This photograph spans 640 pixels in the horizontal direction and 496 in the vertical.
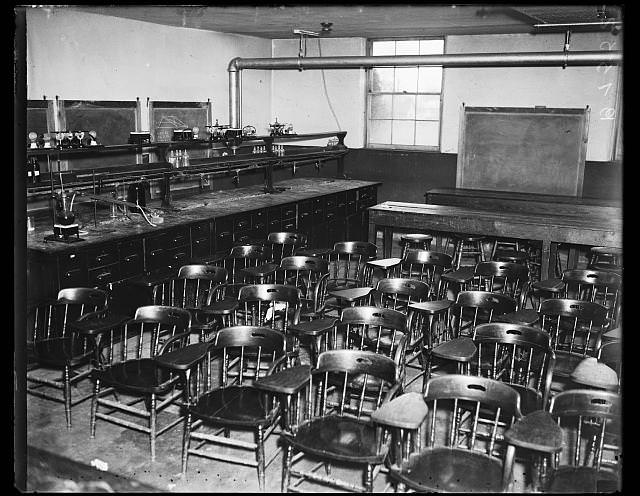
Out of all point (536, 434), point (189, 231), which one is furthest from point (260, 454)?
point (189, 231)

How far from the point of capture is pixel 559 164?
30.8 feet

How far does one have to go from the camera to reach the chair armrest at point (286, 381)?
3275 mm

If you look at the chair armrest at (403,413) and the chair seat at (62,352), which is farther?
the chair seat at (62,352)

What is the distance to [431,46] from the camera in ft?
33.0

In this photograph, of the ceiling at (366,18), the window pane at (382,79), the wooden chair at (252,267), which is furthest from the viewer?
the window pane at (382,79)

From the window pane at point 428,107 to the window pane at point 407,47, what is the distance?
0.70 m

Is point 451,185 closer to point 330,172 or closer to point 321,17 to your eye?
point 330,172

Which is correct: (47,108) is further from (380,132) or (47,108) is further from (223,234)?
(380,132)

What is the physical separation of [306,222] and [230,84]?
2725 mm

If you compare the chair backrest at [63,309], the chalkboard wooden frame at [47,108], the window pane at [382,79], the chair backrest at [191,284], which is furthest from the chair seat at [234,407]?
the window pane at [382,79]

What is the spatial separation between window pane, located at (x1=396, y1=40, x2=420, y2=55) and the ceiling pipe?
1.36 metres

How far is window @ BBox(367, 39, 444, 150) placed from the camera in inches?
401

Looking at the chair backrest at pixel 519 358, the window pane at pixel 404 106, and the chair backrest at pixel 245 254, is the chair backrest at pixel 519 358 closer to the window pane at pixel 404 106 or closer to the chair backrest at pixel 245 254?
the chair backrest at pixel 245 254

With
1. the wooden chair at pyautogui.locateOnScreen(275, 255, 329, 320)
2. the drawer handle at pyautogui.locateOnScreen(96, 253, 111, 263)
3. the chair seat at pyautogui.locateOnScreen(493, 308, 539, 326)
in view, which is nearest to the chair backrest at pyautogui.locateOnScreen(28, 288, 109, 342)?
the drawer handle at pyautogui.locateOnScreen(96, 253, 111, 263)
